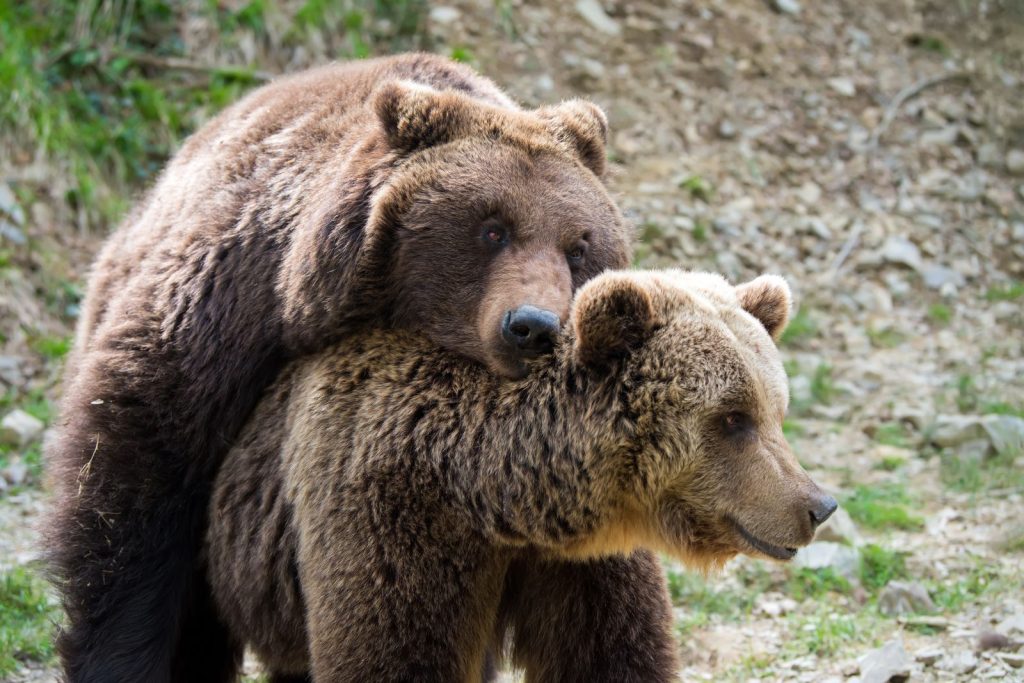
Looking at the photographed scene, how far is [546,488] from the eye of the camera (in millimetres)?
4742

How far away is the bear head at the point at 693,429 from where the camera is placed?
14.9 feet

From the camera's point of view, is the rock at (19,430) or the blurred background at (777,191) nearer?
the blurred background at (777,191)

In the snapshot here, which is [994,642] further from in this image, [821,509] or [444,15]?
[444,15]

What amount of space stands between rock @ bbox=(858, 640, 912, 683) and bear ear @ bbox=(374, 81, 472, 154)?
10.3ft

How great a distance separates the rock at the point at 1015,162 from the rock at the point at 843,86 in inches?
66.5

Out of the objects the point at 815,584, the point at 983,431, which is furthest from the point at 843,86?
the point at 815,584

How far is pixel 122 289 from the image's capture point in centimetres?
640

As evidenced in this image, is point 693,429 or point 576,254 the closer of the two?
point 693,429

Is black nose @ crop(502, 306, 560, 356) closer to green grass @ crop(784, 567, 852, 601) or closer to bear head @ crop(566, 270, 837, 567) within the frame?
bear head @ crop(566, 270, 837, 567)

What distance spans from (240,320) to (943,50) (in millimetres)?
10580

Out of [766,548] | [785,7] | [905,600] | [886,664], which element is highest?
[766,548]

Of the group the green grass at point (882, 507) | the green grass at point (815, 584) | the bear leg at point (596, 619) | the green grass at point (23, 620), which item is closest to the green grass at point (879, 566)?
the green grass at point (815, 584)

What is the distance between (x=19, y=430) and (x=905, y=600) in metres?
5.87

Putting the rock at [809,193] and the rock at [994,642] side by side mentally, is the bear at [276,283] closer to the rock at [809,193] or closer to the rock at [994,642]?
the rock at [994,642]
